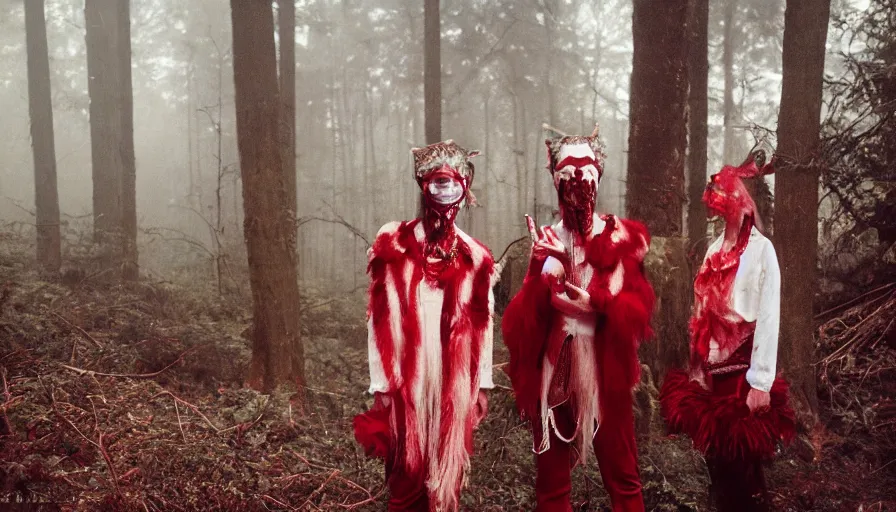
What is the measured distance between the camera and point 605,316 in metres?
3.52

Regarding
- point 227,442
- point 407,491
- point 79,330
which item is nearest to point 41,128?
point 79,330

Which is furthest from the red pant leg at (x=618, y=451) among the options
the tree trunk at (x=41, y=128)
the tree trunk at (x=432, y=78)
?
the tree trunk at (x=41, y=128)

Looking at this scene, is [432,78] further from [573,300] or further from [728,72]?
[728,72]

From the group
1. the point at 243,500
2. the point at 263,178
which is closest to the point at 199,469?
the point at 243,500

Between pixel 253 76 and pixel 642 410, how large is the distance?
507cm

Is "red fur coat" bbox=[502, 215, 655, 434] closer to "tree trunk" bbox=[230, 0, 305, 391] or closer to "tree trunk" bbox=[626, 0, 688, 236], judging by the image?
"tree trunk" bbox=[626, 0, 688, 236]

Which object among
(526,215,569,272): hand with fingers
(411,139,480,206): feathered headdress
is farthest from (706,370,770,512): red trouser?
(411,139,480,206): feathered headdress

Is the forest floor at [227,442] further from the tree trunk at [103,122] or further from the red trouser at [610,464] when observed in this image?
the tree trunk at [103,122]

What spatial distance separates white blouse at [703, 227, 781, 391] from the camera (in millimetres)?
3520

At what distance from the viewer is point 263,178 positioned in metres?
6.46

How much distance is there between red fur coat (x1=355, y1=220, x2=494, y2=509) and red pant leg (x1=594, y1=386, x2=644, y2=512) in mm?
751

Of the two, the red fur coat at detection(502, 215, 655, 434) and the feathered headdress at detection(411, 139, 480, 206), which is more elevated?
the feathered headdress at detection(411, 139, 480, 206)

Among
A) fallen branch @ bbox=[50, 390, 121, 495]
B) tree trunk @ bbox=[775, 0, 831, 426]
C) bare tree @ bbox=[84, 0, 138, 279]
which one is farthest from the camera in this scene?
bare tree @ bbox=[84, 0, 138, 279]

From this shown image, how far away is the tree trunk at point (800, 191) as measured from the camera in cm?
609
